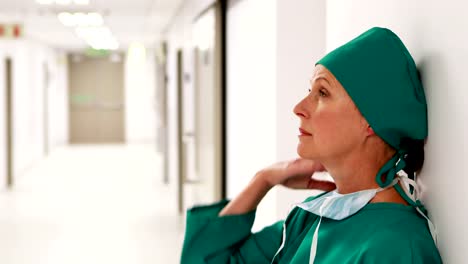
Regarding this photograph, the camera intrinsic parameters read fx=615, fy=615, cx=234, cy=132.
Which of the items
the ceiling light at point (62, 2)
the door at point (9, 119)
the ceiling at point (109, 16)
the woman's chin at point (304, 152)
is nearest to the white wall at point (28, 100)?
the door at point (9, 119)

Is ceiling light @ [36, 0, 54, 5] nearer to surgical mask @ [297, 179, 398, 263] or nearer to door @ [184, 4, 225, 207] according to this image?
door @ [184, 4, 225, 207]

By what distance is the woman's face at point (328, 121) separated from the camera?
4.33 feet

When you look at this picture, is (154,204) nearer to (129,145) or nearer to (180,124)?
(180,124)

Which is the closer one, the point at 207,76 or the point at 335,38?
the point at 335,38

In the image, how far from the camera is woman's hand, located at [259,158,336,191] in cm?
164

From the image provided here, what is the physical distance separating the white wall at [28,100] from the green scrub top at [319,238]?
9419 mm

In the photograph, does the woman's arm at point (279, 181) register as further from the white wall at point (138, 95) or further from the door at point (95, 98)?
the door at point (95, 98)

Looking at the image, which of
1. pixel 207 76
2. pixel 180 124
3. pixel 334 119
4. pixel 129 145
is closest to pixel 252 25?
pixel 207 76

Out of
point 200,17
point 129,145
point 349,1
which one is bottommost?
point 129,145

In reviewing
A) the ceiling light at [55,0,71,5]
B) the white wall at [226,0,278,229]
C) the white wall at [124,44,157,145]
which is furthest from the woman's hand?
the white wall at [124,44,157,145]

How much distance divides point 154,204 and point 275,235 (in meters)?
7.20

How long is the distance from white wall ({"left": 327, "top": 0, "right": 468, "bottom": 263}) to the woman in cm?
3

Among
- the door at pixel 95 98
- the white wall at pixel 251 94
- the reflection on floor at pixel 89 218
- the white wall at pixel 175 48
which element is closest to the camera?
the white wall at pixel 251 94

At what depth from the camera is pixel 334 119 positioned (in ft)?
4.40
